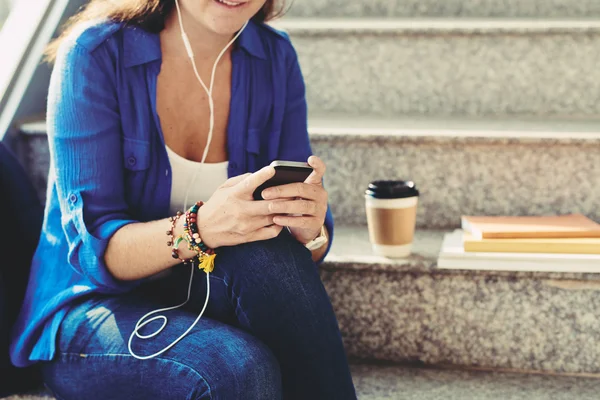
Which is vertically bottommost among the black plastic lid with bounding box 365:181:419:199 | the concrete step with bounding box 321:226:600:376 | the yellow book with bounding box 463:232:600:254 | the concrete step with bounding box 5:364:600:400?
the concrete step with bounding box 5:364:600:400

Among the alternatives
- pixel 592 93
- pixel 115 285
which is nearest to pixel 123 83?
pixel 115 285

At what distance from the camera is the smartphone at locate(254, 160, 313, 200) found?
1149mm

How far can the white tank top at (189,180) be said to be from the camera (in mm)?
1382

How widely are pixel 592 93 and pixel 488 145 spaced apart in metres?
0.34

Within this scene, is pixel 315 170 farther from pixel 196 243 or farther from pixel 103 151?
pixel 103 151

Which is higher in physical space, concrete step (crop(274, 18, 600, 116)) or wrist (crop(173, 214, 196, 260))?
concrete step (crop(274, 18, 600, 116))

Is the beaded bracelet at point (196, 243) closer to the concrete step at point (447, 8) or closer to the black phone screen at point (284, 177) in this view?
the black phone screen at point (284, 177)

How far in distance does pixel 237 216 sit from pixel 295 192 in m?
0.09

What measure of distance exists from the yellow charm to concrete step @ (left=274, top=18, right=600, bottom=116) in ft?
2.62

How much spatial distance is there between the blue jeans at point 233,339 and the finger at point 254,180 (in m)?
0.09

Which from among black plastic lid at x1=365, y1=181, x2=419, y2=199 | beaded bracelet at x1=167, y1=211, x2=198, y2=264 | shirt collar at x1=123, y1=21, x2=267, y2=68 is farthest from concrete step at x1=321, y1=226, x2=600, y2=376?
shirt collar at x1=123, y1=21, x2=267, y2=68

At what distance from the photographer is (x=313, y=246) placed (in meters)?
1.33

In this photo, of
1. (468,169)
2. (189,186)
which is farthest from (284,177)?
(468,169)

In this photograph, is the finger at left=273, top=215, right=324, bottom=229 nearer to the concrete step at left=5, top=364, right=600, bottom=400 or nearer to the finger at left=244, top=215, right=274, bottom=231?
the finger at left=244, top=215, right=274, bottom=231
